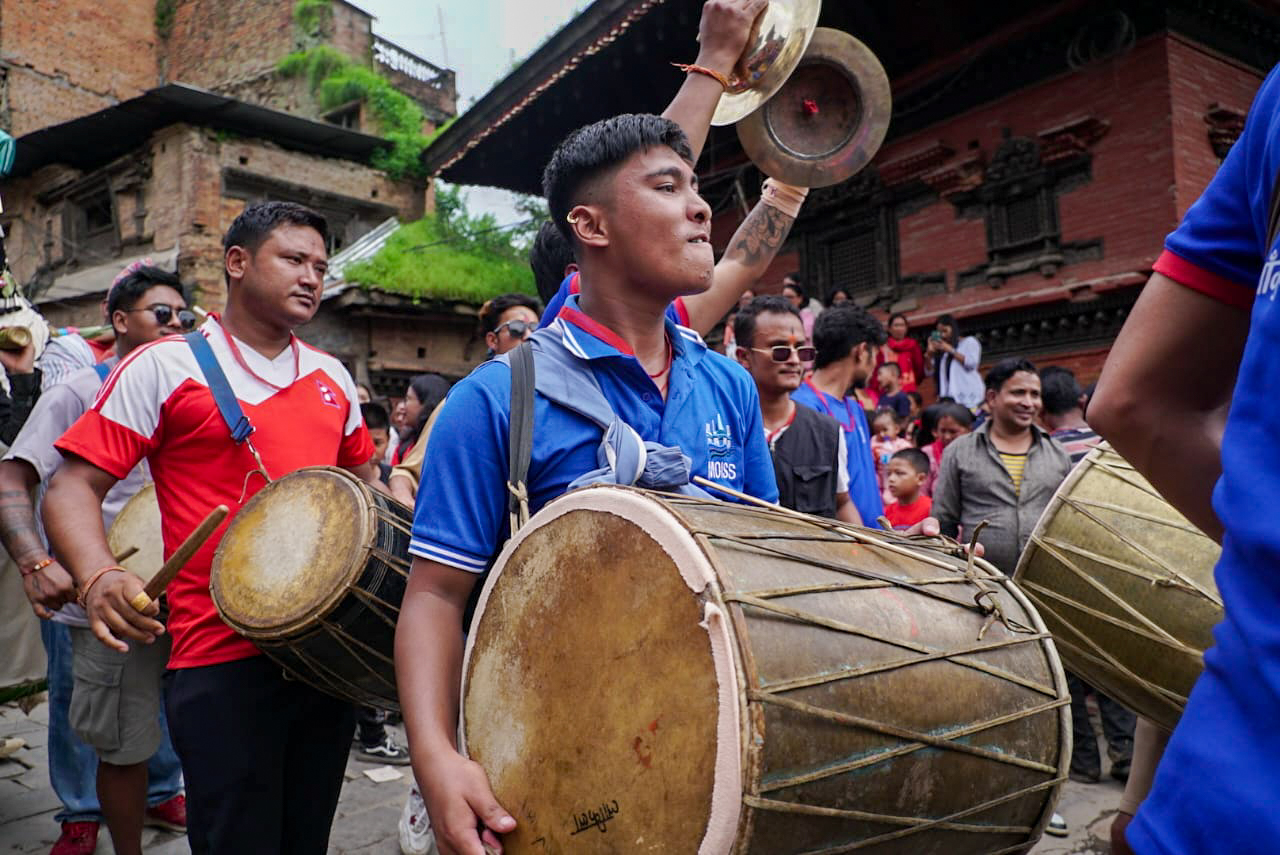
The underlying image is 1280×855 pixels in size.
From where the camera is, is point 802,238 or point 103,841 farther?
point 802,238

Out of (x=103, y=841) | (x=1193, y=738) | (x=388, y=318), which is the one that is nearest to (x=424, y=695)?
(x=1193, y=738)

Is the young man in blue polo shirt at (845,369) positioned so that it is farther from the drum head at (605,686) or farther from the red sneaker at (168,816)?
the red sneaker at (168,816)

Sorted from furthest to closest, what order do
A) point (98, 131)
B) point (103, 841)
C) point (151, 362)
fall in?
point (98, 131) → point (103, 841) → point (151, 362)

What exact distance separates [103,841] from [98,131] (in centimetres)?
1765

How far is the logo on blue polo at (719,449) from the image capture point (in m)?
1.74

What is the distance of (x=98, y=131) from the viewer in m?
17.5

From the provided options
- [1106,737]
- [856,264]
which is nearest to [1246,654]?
[1106,737]

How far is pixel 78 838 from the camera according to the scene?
3.38m

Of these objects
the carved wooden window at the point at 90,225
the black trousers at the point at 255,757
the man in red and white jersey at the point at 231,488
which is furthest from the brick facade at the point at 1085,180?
the carved wooden window at the point at 90,225

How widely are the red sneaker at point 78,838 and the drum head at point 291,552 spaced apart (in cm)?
183

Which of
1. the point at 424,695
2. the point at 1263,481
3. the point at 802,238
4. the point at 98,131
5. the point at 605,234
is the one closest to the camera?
the point at 1263,481

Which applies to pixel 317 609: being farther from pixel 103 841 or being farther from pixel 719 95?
pixel 103 841

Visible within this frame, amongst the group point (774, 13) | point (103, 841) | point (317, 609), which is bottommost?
point (103, 841)

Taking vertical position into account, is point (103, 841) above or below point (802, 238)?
below
